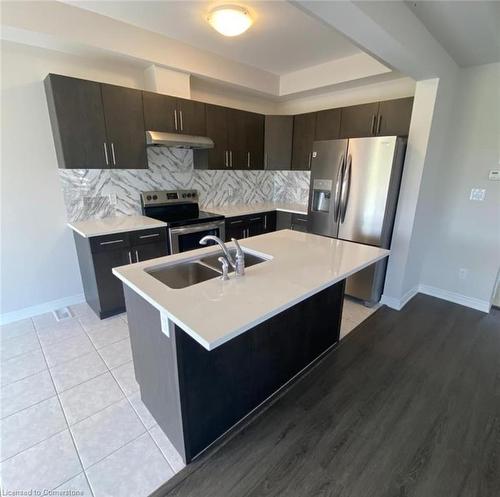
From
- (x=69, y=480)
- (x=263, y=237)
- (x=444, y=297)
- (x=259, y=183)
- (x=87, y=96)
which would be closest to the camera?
(x=69, y=480)

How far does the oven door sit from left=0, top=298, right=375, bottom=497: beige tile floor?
3.33ft

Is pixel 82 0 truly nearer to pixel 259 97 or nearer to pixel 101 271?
pixel 101 271

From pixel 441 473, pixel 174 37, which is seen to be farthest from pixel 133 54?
pixel 441 473

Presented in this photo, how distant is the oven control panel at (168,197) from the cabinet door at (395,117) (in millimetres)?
2390

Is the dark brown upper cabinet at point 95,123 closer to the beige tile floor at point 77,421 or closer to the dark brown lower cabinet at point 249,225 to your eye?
the dark brown lower cabinet at point 249,225

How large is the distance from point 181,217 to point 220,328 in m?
2.51

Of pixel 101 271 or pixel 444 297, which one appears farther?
pixel 444 297

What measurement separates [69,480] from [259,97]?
4600 millimetres

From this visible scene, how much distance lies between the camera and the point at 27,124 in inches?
101

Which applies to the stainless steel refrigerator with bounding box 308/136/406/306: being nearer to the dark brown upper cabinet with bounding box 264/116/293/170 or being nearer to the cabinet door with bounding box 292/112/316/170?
the cabinet door with bounding box 292/112/316/170

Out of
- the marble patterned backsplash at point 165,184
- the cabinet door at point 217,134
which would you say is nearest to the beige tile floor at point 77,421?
the marble patterned backsplash at point 165,184

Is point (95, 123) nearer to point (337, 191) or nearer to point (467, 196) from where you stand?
point (337, 191)

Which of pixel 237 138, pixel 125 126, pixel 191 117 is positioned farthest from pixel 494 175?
pixel 125 126

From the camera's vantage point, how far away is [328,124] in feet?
11.8
